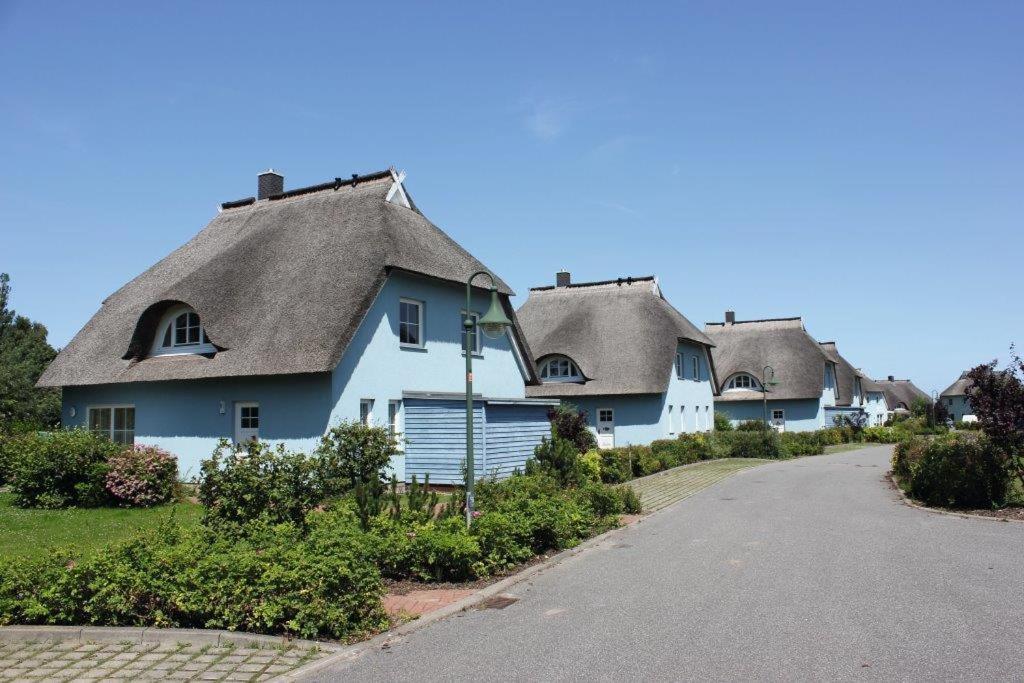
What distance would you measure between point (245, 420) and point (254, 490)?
9.42m

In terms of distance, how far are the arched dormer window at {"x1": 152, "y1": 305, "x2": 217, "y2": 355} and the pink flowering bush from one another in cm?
398

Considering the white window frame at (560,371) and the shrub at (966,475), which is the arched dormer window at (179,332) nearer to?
the white window frame at (560,371)

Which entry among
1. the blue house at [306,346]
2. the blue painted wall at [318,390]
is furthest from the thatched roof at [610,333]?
the blue painted wall at [318,390]

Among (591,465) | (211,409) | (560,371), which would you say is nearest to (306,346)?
(211,409)

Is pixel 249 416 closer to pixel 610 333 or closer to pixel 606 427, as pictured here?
pixel 606 427

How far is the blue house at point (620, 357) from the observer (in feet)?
107

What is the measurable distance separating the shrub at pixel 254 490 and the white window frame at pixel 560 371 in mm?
23382

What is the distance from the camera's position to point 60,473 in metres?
15.7

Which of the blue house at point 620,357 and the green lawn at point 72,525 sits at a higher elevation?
the blue house at point 620,357

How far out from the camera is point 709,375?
133 ft

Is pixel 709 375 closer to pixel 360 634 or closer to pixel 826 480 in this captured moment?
pixel 826 480

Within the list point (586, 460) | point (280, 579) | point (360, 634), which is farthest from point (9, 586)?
point (586, 460)

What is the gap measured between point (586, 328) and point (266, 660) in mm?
29250

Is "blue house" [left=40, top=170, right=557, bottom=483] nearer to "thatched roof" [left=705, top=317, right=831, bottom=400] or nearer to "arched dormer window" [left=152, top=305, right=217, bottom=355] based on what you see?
"arched dormer window" [left=152, top=305, right=217, bottom=355]
